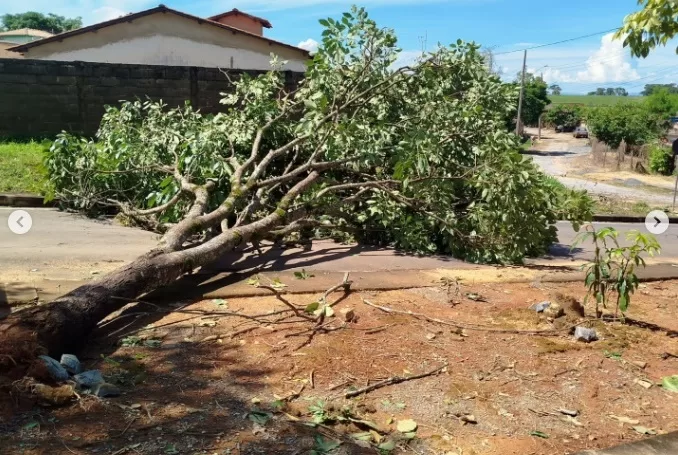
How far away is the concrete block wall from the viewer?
1591 centimetres

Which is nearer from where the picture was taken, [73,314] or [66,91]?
[73,314]

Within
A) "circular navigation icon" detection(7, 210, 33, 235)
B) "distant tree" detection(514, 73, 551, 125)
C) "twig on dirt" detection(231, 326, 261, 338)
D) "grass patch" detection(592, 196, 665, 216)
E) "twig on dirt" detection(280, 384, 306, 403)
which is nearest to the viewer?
"twig on dirt" detection(280, 384, 306, 403)

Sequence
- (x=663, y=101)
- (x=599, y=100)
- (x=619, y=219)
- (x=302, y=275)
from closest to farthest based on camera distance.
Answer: (x=302, y=275) → (x=619, y=219) → (x=663, y=101) → (x=599, y=100)

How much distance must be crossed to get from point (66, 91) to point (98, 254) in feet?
34.5

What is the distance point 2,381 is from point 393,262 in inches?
192

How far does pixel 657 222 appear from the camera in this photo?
15250mm

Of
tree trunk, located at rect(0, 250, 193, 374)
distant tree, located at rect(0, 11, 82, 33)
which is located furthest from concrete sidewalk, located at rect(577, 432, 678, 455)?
distant tree, located at rect(0, 11, 82, 33)

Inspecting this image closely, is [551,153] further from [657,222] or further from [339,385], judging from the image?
[339,385]

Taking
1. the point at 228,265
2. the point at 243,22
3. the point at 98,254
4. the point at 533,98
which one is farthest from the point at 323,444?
the point at 533,98

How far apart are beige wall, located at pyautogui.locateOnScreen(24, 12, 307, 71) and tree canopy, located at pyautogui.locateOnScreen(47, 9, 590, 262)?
1580cm

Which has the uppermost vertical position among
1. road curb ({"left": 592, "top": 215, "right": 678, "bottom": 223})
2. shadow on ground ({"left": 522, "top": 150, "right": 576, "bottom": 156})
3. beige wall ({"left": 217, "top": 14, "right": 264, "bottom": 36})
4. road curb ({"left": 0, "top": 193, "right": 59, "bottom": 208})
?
beige wall ({"left": 217, "top": 14, "right": 264, "bottom": 36})

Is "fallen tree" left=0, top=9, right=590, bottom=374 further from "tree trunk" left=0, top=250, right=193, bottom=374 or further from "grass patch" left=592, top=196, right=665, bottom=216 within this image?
"grass patch" left=592, top=196, right=665, bottom=216

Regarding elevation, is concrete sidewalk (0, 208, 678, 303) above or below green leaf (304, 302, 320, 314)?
below

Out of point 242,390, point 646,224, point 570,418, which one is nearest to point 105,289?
point 242,390
